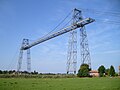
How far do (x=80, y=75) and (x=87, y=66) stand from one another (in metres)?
3.71

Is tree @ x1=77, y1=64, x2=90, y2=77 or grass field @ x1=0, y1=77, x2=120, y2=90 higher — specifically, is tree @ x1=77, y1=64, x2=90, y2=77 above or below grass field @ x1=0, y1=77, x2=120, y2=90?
above

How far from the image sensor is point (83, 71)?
56750 mm

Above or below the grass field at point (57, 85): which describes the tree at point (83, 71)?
above

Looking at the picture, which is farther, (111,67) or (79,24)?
(111,67)

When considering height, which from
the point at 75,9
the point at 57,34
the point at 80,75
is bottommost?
the point at 80,75

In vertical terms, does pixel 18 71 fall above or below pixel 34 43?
below

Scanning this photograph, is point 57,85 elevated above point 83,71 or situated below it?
below

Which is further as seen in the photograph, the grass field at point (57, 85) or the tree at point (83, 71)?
the tree at point (83, 71)

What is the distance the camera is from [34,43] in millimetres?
73188

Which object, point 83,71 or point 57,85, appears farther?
point 83,71

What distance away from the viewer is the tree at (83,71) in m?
55.1

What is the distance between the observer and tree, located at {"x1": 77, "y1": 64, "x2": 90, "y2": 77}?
55.1 m

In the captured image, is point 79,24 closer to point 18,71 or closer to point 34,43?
point 34,43

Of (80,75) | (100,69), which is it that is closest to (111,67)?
(100,69)
